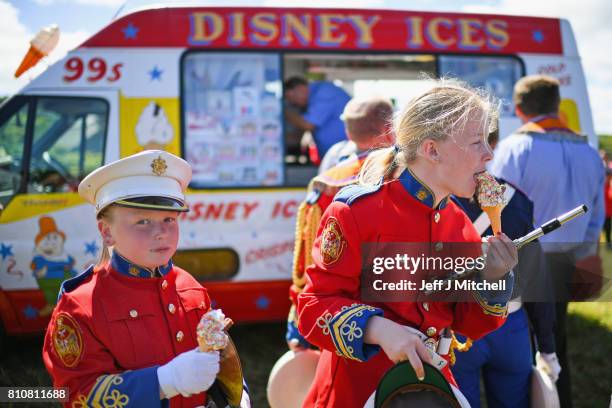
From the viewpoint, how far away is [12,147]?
4449 millimetres

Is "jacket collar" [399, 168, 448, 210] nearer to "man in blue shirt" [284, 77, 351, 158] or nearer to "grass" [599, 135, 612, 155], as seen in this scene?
"man in blue shirt" [284, 77, 351, 158]

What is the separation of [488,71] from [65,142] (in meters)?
3.52

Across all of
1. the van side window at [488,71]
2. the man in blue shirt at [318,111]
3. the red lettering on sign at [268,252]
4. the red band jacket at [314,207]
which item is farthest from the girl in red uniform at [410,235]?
the man in blue shirt at [318,111]

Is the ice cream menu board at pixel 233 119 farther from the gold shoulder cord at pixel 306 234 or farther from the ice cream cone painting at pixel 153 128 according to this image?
the gold shoulder cord at pixel 306 234

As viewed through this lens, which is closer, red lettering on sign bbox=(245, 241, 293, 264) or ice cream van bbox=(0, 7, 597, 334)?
ice cream van bbox=(0, 7, 597, 334)

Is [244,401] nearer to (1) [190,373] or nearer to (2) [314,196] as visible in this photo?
(1) [190,373]

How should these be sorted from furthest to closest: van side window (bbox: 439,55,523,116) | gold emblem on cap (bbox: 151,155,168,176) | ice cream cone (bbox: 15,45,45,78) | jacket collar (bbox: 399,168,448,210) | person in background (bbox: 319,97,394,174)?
van side window (bbox: 439,55,523,116)
ice cream cone (bbox: 15,45,45,78)
person in background (bbox: 319,97,394,174)
gold emblem on cap (bbox: 151,155,168,176)
jacket collar (bbox: 399,168,448,210)

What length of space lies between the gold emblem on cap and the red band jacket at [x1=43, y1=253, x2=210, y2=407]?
29 cm

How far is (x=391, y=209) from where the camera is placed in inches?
67.9

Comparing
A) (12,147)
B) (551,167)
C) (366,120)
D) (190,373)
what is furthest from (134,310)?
(12,147)

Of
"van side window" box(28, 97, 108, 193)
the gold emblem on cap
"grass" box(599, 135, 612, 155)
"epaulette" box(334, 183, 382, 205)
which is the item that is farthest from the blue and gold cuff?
"grass" box(599, 135, 612, 155)

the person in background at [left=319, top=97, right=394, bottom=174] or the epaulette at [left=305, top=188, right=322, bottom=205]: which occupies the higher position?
the person in background at [left=319, top=97, right=394, bottom=174]

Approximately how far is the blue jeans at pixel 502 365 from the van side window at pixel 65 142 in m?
3.10

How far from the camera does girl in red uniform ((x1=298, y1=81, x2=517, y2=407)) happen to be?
1.65m
